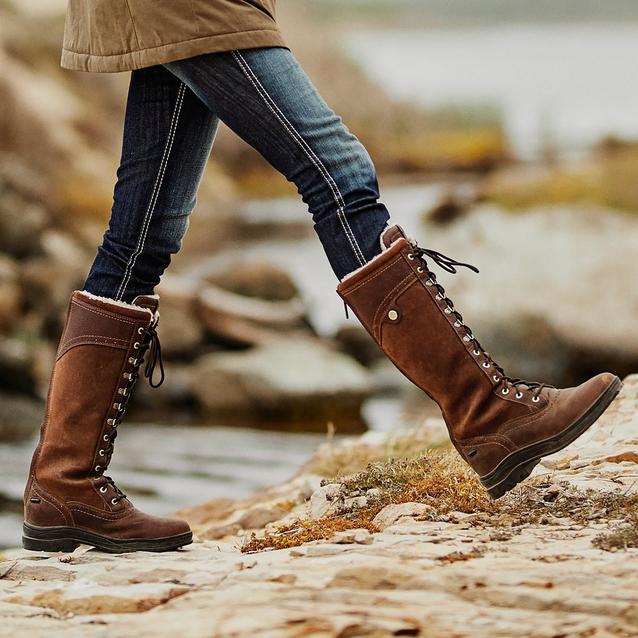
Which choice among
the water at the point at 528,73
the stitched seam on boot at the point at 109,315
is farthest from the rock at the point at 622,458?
the water at the point at 528,73

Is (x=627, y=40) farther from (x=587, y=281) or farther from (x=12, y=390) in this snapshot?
(x=12, y=390)

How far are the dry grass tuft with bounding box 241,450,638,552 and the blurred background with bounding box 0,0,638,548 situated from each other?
287 centimetres

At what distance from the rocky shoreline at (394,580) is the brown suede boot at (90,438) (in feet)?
0.16

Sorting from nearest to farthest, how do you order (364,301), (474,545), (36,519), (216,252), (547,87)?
(474,545) < (364,301) < (36,519) < (216,252) < (547,87)

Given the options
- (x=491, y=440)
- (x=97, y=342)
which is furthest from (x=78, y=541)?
(x=491, y=440)

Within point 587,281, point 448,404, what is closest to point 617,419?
point 448,404

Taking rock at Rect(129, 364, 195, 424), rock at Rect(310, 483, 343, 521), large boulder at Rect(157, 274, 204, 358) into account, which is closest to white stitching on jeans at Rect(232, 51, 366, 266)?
rock at Rect(310, 483, 343, 521)

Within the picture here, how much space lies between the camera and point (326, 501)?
243 centimetres

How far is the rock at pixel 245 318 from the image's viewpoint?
8789 mm

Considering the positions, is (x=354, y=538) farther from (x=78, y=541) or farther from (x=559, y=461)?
(x=559, y=461)

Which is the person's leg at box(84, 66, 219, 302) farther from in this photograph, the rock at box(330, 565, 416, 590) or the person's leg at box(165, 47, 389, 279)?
the rock at box(330, 565, 416, 590)

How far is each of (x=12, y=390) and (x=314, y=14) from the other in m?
8.61

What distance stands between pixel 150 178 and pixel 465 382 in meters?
0.68

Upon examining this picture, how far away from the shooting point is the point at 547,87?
13.8 meters
